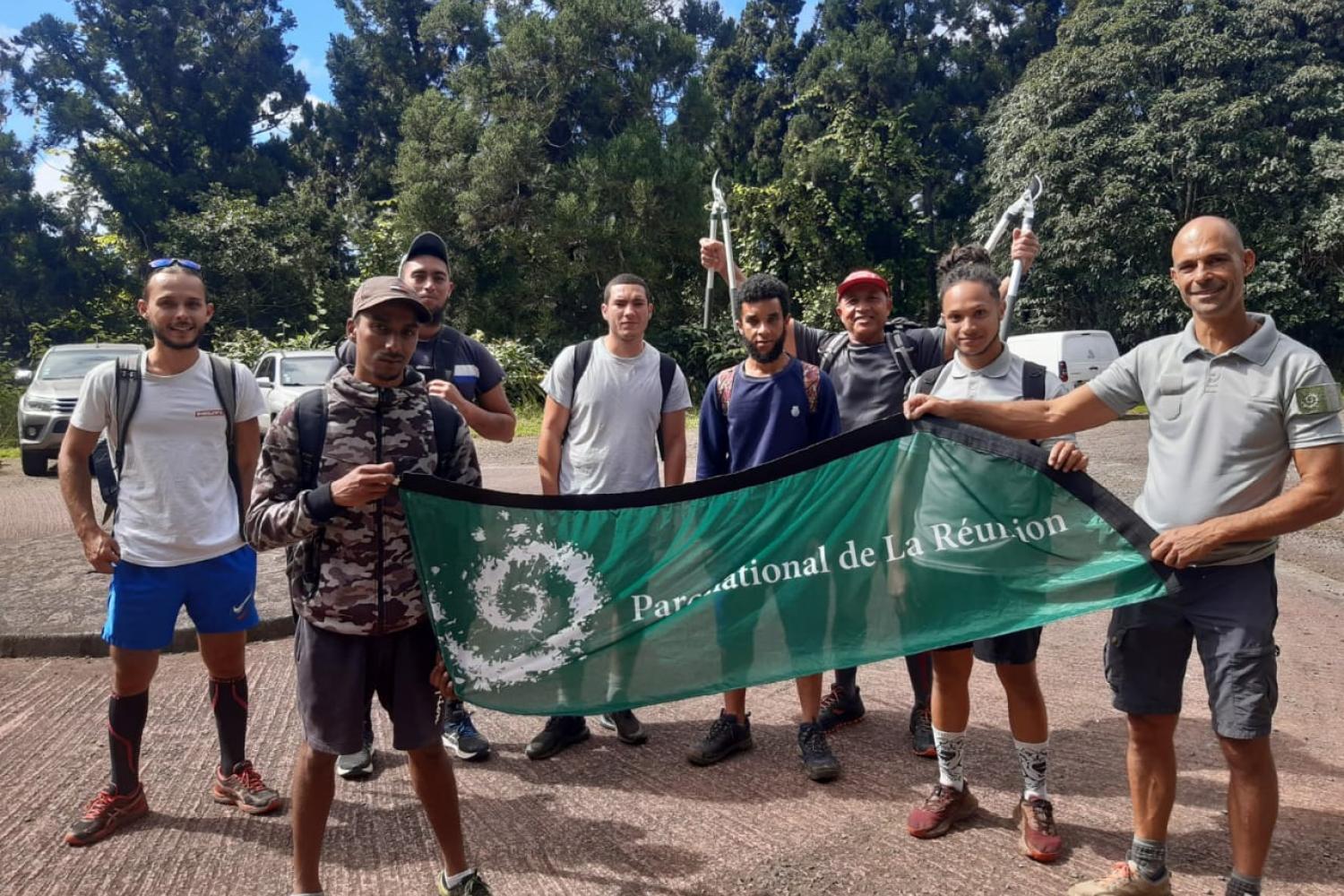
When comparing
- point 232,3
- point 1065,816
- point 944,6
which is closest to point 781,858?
Answer: point 1065,816

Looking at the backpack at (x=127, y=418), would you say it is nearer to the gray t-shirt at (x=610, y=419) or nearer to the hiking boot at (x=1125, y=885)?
the gray t-shirt at (x=610, y=419)

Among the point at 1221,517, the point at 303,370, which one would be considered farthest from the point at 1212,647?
the point at 303,370

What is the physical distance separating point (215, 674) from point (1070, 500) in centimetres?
339

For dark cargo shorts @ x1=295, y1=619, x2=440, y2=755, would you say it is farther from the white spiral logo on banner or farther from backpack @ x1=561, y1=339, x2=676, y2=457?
backpack @ x1=561, y1=339, x2=676, y2=457

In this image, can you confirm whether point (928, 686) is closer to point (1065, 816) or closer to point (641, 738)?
point (1065, 816)

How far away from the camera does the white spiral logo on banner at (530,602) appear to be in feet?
10.5

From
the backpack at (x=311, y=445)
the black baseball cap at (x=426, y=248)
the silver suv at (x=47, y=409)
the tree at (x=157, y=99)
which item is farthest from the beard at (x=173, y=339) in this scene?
the tree at (x=157, y=99)

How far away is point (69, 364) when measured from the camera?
15266mm

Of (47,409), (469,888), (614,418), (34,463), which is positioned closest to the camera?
(469,888)

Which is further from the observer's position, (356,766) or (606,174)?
(606,174)

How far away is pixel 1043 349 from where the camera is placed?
22172 millimetres

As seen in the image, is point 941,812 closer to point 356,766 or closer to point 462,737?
point 462,737

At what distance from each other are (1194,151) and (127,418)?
29191 mm

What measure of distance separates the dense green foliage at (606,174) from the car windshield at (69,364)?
9.80m
